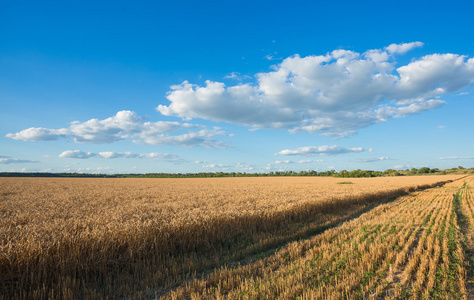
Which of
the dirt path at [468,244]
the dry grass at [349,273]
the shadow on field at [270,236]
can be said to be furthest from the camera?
the shadow on field at [270,236]

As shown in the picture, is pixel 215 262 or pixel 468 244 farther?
pixel 468 244

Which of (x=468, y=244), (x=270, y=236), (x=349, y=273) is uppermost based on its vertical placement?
(x=349, y=273)

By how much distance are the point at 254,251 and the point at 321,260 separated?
2.11 m

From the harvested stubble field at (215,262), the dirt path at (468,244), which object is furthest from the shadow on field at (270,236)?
the dirt path at (468,244)

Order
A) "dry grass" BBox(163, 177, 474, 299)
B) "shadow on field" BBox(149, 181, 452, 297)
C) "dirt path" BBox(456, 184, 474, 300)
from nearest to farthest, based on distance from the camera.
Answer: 1. "dry grass" BBox(163, 177, 474, 299)
2. "dirt path" BBox(456, 184, 474, 300)
3. "shadow on field" BBox(149, 181, 452, 297)

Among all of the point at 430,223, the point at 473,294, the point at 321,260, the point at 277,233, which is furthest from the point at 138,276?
the point at 430,223

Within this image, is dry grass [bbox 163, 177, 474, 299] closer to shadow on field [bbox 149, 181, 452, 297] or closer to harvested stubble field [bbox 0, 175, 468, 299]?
harvested stubble field [bbox 0, 175, 468, 299]

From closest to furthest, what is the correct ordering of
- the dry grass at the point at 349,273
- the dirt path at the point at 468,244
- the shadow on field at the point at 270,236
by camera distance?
the dry grass at the point at 349,273 → the dirt path at the point at 468,244 → the shadow on field at the point at 270,236

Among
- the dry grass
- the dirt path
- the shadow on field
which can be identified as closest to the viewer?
the dry grass

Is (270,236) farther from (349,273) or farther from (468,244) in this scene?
(468,244)

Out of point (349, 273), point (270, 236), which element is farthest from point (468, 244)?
point (270, 236)

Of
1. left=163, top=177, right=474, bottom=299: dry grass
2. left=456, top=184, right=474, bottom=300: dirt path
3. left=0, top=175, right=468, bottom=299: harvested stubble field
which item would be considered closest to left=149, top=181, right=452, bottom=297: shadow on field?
left=0, top=175, right=468, bottom=299: harvested stubble field

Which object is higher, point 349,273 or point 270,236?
point 349,273

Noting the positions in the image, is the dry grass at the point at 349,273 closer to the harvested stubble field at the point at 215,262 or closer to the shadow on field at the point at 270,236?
the harvested stubble field at the point at 215,262
